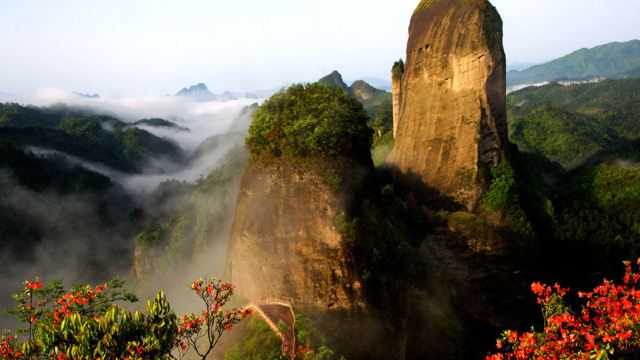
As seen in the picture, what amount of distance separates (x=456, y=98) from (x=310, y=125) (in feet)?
52.0

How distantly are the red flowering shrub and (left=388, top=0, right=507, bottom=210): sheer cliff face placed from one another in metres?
18.3

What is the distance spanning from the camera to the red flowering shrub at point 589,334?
721cm

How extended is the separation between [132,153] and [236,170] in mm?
106616

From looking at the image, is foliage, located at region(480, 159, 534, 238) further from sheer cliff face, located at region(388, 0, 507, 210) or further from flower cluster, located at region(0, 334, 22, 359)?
flower cluster, located at region(0, 334, 22, 359)

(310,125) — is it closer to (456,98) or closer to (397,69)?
(456,98)

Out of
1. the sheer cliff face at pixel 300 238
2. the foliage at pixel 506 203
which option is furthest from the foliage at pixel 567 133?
the sheer cliff face at pixel 300 238

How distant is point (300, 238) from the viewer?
1431 centimetres

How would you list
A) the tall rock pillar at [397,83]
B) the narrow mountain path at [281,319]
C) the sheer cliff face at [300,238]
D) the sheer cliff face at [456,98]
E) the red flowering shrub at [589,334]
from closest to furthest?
the red flowering shrub at [589,334]
the narrow mountain path at [281,319]
the sheer cliff face at [300,238]
the sheer cliff face at [456,98]
the tall rock pillar at [397,83]

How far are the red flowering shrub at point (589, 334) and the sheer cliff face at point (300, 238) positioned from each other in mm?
6354

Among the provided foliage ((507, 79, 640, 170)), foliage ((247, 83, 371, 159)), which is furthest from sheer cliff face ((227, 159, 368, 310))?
foliage ((507, 79, 640, 170))

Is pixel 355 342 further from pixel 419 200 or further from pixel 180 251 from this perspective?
pixel 180 251

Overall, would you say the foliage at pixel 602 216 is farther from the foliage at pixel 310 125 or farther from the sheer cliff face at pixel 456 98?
the foliage at pixel 310 125

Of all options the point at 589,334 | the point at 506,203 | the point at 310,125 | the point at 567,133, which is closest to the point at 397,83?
the point at 506,203

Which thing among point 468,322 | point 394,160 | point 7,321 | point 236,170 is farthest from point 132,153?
point 468,322
